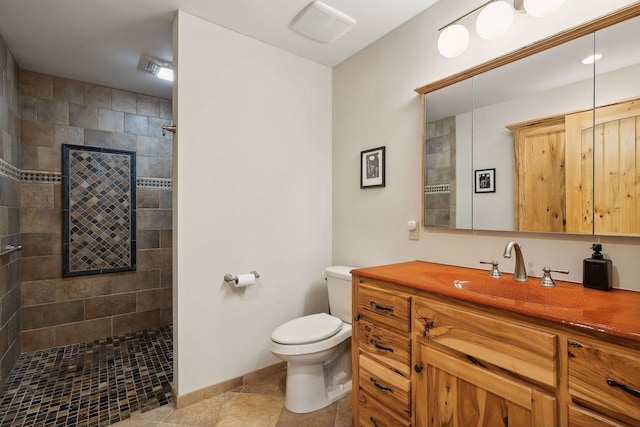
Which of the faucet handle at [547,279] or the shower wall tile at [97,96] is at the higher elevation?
the shower wall tile at [97,96]

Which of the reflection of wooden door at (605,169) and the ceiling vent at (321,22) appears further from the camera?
the ceiling vent at (321,22)

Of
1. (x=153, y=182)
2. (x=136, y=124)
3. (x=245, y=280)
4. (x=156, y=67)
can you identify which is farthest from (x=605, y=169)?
(x=136, y=124)

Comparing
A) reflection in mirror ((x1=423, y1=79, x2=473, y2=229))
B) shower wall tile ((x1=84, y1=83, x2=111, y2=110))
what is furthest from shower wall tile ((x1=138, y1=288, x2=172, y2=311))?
reflection in mirror ((x1=423, y1=79, x2=473, y2=229))

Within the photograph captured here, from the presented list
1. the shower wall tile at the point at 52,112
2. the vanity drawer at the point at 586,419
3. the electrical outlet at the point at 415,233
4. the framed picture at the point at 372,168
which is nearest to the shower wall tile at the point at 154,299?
the shower wall tile at the point at 52,112

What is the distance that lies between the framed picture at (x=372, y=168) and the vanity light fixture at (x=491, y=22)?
2.42 ft

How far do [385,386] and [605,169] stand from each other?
51.4 inches

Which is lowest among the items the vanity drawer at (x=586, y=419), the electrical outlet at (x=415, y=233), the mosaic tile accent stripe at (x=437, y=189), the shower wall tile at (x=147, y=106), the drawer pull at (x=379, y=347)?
the drawer pull at (x=379, y=347)

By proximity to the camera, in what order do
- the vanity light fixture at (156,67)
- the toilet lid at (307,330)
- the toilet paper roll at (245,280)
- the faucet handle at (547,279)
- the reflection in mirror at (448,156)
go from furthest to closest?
the vanity light fixture at (156,67) → the toilet paper roll at (245,280) → the toilet lid at (307,330) → the reflection in mirror at (448,156) → the faucet handle at (547,279)

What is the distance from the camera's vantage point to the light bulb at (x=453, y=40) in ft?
5.28

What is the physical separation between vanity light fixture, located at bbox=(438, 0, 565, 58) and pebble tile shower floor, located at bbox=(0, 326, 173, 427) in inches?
106

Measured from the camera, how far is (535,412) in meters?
0.96

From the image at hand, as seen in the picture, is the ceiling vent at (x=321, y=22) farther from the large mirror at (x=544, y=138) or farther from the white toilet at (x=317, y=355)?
the white toilet at (x=317, y=355)

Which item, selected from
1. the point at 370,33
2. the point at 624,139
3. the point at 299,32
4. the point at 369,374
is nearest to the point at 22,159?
the point at 299,32

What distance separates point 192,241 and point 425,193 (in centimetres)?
148
